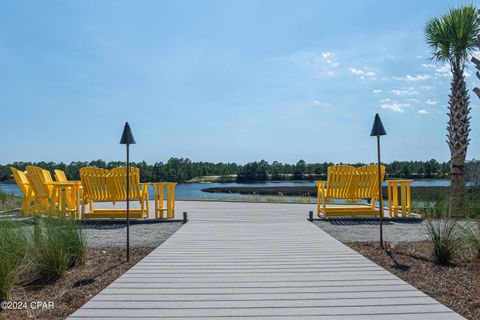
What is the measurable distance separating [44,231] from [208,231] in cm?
303

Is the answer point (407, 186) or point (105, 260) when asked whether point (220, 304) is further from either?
point (407, 186)

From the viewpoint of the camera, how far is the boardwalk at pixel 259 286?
292cm

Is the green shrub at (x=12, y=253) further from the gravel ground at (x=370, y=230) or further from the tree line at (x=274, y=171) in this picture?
the tree line at (x=274, y=171)

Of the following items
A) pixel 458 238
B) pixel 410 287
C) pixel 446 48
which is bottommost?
pixel 410 287

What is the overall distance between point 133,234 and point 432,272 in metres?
4.62

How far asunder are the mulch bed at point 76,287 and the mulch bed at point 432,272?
9.62 ft

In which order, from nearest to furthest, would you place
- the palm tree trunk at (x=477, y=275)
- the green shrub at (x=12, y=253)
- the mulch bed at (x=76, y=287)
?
the mulch bed at (x=76, y=287) → the green shrub at (x=12, y=253) → the palm tree trunk at (x=477, y=275)

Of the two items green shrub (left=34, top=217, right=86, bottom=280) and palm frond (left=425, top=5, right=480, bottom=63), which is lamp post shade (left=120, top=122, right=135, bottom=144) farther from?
palm frond (left=425, top=5, right=480, bottom=63)

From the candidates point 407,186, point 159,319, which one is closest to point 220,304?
point 159,319

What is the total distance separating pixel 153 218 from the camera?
8391 mm

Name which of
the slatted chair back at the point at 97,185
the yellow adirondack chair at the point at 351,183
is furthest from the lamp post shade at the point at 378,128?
the slatted chair back at the point at 97,185

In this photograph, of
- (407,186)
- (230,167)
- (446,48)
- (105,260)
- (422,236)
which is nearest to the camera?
(105,260)

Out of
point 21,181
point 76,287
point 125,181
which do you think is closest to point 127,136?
point 76,287

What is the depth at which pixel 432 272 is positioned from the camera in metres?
4.00
